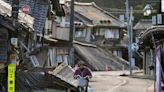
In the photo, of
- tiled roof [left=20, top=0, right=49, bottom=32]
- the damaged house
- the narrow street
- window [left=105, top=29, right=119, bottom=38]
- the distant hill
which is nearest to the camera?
the damaged house

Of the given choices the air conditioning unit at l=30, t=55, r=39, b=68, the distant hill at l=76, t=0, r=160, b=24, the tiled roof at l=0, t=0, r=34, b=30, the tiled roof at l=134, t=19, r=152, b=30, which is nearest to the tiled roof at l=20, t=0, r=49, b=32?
the air conditioning unit at l=30, t=55, r=39, b=68

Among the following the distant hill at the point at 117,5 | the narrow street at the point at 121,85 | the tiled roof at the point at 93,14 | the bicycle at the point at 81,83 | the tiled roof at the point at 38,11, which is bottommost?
the narrow street at the point at 121,85

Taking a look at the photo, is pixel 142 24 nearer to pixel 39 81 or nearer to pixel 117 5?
pixel 117 5

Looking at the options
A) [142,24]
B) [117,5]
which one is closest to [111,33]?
[142,24]

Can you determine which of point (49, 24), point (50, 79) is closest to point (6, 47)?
point (50, 79)

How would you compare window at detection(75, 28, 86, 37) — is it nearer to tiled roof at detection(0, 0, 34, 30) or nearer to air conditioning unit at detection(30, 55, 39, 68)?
air conditioning unit at detection(30, 55, 39, 68)

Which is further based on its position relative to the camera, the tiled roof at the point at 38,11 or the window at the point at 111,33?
the window at the point at 111,33

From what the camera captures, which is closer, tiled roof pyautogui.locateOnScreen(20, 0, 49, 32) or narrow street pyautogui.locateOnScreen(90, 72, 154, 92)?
tiled roof pyautogui.locateOnScreen(20, 0, 49, 32)

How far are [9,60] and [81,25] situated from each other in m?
53.7

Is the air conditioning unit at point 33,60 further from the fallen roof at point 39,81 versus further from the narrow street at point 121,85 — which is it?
the fallen roof at point 39,81

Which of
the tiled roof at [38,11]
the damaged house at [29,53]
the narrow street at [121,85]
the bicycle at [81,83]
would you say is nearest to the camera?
the damaged house at [29,53]

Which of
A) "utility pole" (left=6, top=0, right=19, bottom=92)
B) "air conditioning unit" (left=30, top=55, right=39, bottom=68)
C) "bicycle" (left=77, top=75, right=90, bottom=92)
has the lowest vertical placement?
"bicycle" (left=77, top=75, right=90, bottom=92)

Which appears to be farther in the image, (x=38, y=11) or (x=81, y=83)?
(x=38, y=11)

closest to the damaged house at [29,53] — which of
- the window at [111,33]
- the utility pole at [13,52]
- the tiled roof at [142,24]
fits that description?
the utility pole at [13,52]
